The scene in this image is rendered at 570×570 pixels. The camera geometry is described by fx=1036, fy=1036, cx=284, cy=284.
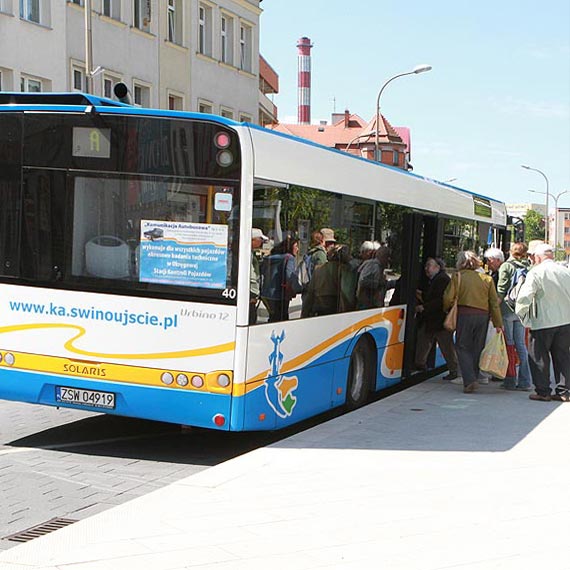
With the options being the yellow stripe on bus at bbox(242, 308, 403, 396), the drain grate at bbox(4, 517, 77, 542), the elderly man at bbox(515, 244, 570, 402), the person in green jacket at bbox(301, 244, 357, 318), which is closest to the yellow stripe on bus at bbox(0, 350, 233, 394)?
the yellow stripe on bus at bbox(242, 308, 403, 396)

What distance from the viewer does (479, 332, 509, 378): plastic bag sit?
40.2ft

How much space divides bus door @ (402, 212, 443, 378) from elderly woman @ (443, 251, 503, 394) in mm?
771

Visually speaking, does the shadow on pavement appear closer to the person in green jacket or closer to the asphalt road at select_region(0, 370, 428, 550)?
the asphalt road at select_region(0, 370, 428, 550)

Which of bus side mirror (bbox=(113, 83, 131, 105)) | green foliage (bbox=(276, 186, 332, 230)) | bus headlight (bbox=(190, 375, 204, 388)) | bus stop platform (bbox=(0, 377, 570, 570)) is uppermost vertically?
bus side mirror (bbox=(113, 83, 131, 105))

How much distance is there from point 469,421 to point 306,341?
1910 mm

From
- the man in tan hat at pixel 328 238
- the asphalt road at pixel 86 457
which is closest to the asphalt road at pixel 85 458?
the asphalt road at pixel 86 457

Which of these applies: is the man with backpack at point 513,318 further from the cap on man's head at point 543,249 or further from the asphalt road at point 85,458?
the asphalt road at point 85,458

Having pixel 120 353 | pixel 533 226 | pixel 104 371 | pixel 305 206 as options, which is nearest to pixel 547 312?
pixel 305 206

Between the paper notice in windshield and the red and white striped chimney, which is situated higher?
the red and white striped chimney

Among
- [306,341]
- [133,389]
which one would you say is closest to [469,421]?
[306,341]

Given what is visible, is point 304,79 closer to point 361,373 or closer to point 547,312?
point 547,312

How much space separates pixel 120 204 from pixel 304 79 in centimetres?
10773

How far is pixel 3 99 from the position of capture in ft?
30.5

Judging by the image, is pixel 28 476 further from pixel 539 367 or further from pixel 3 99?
pixel 539 367
